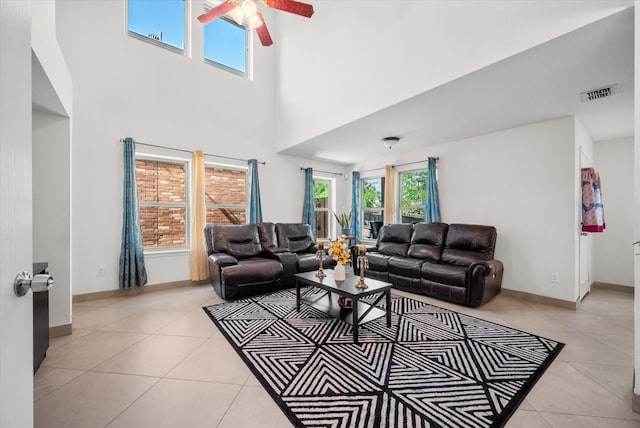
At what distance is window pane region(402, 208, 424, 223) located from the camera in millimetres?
5363

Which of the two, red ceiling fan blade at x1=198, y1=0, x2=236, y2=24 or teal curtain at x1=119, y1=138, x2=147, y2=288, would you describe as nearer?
red ceiling fan blade at x1=198, y1=0, x2=236, y2=24

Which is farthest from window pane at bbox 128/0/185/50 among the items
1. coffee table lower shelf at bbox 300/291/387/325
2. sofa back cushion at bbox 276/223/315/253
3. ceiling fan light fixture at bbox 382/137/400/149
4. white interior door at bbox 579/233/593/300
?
white interior door at bbox 579/233/593/300

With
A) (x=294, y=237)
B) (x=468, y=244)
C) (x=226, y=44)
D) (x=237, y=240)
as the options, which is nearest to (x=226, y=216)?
(x=237, y=240)

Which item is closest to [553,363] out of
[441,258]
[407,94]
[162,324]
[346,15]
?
[441,258]

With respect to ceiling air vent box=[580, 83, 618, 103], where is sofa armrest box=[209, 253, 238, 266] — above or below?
below

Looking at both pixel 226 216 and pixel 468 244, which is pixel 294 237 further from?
pixel 468 244

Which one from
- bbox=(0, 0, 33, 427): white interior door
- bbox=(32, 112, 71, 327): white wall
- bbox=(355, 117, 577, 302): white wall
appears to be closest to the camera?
bbox=(0, 0, 33, 427): white interior door

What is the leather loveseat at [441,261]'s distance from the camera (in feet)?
10.9

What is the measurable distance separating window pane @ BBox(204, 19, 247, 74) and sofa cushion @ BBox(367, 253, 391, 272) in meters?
4.20

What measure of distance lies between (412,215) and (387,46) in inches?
128

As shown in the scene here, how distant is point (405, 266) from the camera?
3.95 m

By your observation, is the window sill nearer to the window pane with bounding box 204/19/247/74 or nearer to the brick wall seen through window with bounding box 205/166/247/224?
the brick wall seen through window with bounding box 205/166/247/224

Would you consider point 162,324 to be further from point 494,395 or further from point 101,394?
point 494,395

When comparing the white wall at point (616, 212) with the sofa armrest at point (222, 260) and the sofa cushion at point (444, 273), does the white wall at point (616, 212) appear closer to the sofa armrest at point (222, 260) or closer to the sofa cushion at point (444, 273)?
the sofa cushion at point (444, 273)
